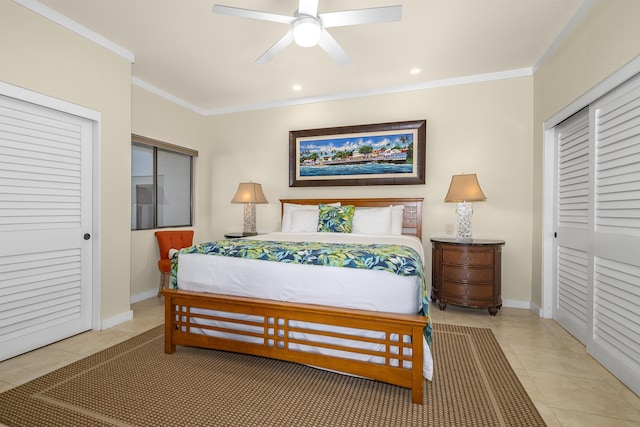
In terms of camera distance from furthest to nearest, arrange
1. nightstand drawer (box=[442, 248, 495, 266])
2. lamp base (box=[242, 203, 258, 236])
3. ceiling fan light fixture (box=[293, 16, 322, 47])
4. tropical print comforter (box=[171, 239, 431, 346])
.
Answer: lamp base (box=[242, 203, 258, 236]) → nightstand drawer (box=[442, 248, 495, 266]) → ceiling fan light fixture (box=[293, 16, 322, 47]) → tropical print comforter (box=[171, 239, 431, 346])

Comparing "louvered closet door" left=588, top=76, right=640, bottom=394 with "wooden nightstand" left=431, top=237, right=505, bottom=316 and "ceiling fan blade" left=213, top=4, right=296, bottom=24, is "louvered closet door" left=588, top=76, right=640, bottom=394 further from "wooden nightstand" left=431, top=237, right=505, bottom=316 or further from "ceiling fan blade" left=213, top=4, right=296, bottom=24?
"ceiling fan blade" left=213, top=4, right=296, bottom=24

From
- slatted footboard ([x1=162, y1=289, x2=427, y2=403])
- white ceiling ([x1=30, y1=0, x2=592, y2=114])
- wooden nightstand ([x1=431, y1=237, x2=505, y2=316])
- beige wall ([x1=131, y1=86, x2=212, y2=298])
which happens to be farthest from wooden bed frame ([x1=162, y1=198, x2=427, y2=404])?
white ceiling ([x1=30, y1=0, x2=592, y2=114])

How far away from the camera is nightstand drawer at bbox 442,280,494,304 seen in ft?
10.9

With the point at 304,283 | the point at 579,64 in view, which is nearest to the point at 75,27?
the point at 304,283

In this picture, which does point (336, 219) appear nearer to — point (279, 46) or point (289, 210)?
point (289, 210)

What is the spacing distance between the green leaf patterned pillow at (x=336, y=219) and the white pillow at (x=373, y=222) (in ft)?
0.29

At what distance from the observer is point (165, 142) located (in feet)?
13.9

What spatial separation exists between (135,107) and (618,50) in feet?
15.2

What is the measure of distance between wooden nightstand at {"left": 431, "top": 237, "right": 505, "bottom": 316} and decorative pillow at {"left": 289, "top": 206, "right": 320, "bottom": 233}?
4.82 ft

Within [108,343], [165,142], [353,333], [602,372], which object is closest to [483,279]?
[602,372]

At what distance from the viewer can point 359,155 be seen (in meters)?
4.18

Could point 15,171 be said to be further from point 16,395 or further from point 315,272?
point 315,272

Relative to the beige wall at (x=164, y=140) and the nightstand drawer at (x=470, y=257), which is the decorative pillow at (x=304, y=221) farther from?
the beige wall at (x=164, y=140)

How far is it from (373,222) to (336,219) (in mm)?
441
